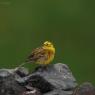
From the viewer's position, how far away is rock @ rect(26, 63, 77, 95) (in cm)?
735

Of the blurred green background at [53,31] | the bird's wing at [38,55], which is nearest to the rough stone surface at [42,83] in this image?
the bird's wing at [38,55]

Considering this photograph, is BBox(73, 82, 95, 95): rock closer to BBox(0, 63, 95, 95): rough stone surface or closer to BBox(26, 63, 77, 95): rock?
BBox(0, 63, 95, 95): rough stone surface

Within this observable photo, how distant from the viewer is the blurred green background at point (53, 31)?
32.0 feet

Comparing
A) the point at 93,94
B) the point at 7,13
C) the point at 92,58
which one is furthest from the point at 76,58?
the point at 93,94

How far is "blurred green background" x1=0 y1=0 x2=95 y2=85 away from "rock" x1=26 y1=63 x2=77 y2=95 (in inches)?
59.5

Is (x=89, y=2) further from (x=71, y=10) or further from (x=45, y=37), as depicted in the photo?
(x=45, y=37)

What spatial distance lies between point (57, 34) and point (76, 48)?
0.40m

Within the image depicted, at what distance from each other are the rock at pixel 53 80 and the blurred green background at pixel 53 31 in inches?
59.5

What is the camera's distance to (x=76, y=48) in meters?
10.2

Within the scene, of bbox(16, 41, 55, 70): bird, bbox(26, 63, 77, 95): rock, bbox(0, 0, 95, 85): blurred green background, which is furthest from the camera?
bbox(0, 0, 95, 85): blurred green background

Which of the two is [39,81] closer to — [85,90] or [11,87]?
[11,87]

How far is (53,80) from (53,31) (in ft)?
10.4

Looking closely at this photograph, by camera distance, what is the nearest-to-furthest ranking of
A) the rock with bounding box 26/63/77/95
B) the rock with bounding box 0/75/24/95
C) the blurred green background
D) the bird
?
the rock with bounding box 0/75/24/95, the rock with bounding box 26/63/77/95, the bird, the blurred green background

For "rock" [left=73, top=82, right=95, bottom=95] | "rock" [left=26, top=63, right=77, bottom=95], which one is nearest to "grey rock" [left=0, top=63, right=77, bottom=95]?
"rock" [left=26, top=63, right=77, bottom=95]
